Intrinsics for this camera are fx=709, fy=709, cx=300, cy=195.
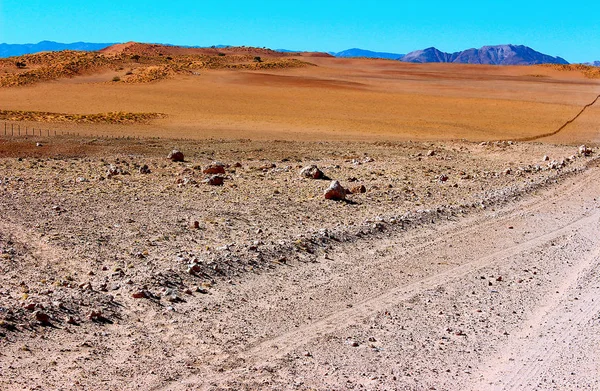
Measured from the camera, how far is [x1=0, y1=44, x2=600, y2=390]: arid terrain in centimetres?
689

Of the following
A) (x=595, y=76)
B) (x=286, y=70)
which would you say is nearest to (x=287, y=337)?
(x=286, y=70)

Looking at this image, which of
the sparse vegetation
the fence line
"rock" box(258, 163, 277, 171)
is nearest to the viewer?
"rock" box(258, 163, 277, 171)

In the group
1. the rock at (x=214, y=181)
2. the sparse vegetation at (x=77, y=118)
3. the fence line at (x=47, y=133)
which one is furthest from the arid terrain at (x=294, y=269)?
the sparse vegetation at (x=77, y=118)

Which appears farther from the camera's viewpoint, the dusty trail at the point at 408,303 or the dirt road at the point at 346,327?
the dusty trail at the point at 408,303

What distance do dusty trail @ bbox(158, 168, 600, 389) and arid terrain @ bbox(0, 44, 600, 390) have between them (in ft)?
0.10

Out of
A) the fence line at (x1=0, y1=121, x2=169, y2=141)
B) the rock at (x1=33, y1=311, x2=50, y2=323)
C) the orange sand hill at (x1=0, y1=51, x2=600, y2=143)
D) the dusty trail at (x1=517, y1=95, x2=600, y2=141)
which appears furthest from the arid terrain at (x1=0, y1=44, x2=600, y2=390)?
the orange sand hill at (x1=0, y1=51, x2=600, y2=143)

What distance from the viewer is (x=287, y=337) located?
7586 mm

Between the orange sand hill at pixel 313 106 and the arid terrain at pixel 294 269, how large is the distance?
30.5ft

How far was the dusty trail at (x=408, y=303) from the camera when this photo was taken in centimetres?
680

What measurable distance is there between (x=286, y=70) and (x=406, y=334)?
81.5 m

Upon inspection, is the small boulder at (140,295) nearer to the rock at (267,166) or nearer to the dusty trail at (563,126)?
the rock at (267,166)

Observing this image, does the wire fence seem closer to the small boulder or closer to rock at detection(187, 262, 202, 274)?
rock at detection(187, 262, 202, 274)

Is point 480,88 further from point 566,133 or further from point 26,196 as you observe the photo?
point 26,196

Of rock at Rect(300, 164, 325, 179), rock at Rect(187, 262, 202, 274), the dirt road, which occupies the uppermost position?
rock at Rect(300, 164, 325, 179)
